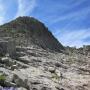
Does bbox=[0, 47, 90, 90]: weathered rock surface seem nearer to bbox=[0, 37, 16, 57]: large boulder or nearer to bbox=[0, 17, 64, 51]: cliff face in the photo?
bbox=[0, 37, 16, 57]: large boulder

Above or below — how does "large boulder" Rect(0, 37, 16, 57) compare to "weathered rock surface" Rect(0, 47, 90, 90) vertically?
above

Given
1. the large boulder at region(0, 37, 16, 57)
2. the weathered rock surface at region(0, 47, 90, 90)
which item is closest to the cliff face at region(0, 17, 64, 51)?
the large boulder at region(0, 37, 16, 57)

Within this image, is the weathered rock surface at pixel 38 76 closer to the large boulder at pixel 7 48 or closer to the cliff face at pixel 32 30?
the large boulder at pixel 7 48

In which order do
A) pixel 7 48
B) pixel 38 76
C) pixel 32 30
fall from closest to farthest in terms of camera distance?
pixel 38 76 < pixel 7 48 < pixel 32 30

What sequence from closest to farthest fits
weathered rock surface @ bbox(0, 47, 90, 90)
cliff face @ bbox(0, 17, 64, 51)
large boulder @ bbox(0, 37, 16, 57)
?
weathered rock surface @ bbox(0, 47, 90, 90)
large boulder @ bbox(0, 37, 16, 57)
cliff face @ bbox(0, 17, 64, 51)

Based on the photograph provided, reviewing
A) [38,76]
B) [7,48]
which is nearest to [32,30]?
[7,48]

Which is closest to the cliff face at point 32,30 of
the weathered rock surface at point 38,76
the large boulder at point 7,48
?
the large boulder at point 7,48

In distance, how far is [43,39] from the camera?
6800cm

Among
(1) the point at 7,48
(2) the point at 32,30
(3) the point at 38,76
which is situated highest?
(2) the point at 32,30

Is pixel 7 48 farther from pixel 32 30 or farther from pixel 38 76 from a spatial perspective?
pixel 32 30

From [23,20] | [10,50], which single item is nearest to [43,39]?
[23,20]

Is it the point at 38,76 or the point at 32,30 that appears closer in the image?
the point at 38,76

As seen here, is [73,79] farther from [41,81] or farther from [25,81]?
[25,81]

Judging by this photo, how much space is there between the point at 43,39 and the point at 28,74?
132ft
